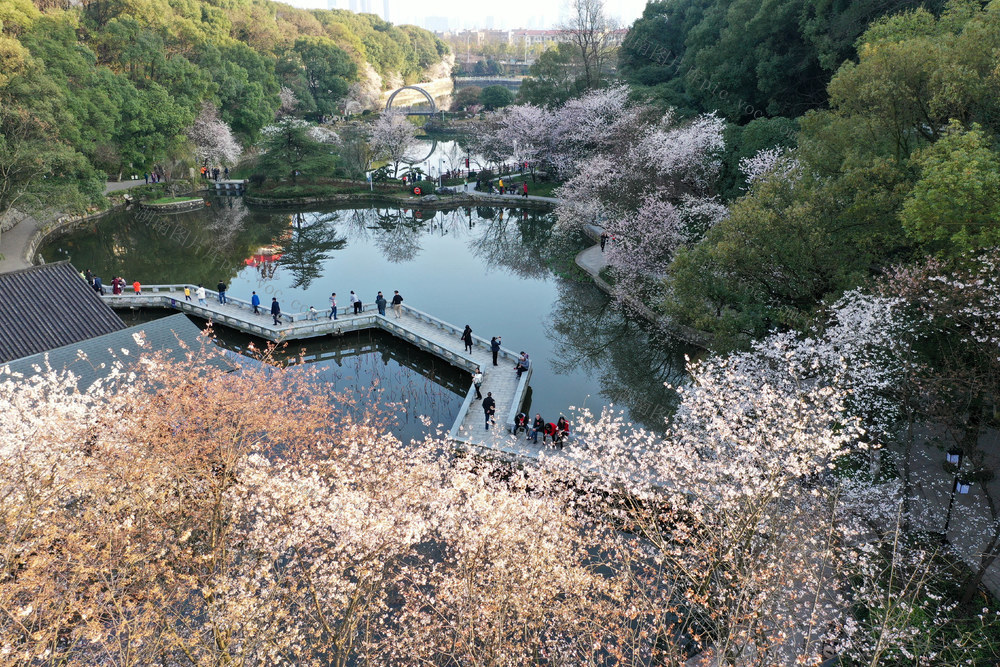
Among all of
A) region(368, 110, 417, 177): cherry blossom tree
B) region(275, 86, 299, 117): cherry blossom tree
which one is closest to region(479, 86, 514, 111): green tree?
region(275, 86, 299, 117): cherry blossom tree

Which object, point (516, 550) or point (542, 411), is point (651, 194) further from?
point (516, 550)

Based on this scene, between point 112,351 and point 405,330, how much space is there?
351 inches

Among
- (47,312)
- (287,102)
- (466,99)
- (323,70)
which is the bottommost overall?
(47,312)

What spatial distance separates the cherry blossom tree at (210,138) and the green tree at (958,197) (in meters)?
45.9

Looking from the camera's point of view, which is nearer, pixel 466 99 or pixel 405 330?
pixel 405 330

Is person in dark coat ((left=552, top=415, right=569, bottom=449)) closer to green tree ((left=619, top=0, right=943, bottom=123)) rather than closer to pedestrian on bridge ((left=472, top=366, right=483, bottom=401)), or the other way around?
pedestrian on bridge ((left=472, top=366, right=483, bottom=401))

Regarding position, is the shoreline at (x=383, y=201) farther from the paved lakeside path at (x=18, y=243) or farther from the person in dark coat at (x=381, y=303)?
the person in dark coat at (x=381, y=303)

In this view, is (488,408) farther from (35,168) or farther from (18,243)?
(18,243)

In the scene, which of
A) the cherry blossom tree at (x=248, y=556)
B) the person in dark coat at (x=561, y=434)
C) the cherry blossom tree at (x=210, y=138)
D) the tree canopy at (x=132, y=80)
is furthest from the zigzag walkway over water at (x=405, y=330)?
the cherry blossom tree at (x=210, y=138)

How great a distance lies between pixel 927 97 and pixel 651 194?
1182 cm

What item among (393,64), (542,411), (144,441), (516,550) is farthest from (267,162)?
(393,64)

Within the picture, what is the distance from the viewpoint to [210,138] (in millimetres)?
46594

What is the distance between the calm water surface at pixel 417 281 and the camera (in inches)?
773

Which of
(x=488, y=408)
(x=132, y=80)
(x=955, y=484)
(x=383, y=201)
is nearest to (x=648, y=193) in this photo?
(x=488, y=408)
